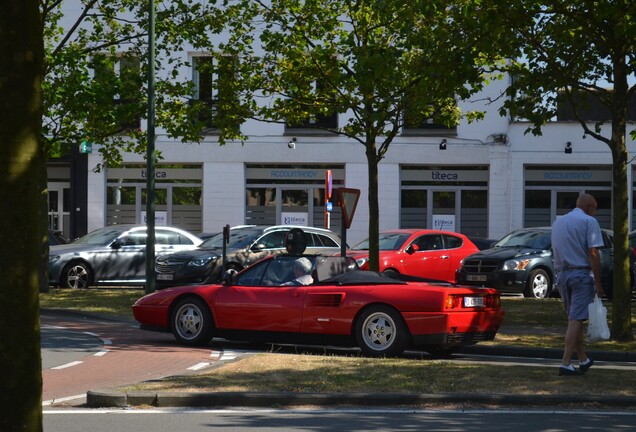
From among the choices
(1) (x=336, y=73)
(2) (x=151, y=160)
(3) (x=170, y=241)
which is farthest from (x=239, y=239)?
(1) (x=336, y=73)

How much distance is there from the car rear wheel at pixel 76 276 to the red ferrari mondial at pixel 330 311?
11.3 metres

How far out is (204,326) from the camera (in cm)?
1461

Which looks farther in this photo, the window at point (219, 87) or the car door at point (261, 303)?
the window at point (219, 87)

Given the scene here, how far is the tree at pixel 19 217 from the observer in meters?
3.89

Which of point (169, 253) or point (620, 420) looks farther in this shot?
point (169, 253)

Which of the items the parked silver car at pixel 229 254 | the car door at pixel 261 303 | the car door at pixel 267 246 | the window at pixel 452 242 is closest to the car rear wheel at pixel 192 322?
the car door at pixel 261 303

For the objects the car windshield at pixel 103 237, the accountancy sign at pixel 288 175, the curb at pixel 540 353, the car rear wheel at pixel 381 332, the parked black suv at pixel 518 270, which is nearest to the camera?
the car rear wheel at pixel 381 332

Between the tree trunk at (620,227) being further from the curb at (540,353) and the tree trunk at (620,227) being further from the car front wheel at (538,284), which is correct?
the car front wheel at (538,284)

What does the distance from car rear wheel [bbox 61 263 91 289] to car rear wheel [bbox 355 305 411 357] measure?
14.1 meters

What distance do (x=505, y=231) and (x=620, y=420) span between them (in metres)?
30.1

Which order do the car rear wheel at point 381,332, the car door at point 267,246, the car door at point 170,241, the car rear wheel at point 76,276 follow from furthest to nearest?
the car door at point 170,241, the car rear wheel at point 76,276, the car door at point 267,246, the car rear wheel at point 381,332

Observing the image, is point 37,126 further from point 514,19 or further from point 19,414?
point 514,19

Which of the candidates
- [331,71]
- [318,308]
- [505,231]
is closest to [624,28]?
[318,308]

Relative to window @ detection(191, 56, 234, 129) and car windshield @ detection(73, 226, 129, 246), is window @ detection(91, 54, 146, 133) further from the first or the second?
car windshield @ detection(73, 226, 129, 246)
